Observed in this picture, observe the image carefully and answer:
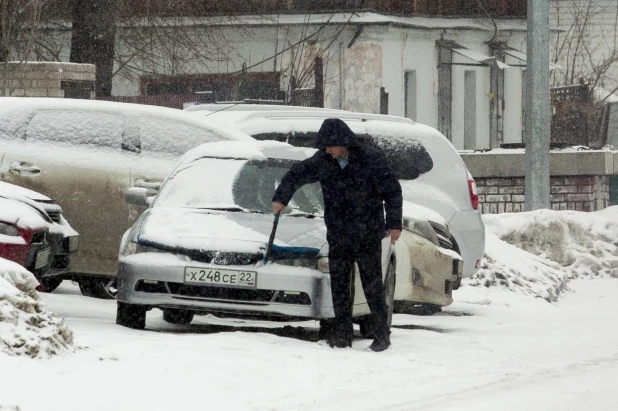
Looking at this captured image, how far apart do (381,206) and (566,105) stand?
31.4 metres

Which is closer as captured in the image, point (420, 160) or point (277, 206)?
point (277, 206)

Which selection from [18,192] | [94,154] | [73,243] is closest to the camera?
[18,192]

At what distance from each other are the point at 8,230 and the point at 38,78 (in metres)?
10.9

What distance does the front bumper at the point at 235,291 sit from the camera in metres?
10.6

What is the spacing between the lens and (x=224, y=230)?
35.6ft

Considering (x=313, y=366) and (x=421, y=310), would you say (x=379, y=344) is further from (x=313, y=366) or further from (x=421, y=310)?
(x=421, y=310)

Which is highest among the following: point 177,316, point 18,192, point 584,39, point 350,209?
point 584,39

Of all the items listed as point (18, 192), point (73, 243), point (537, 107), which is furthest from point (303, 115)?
point (537, 107)

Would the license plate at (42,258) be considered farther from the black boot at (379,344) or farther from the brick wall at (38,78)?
the brick wall at (38,78)

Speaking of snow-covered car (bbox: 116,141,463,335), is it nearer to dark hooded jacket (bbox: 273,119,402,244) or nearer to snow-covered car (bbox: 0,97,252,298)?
dark hooded jacket (bbox: 273,119,402,244)

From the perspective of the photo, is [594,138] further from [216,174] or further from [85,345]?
[85,345]

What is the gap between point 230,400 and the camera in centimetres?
805

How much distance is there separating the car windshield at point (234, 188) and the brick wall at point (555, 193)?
10.6m

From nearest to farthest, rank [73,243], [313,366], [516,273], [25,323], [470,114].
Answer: [25,323], [313,366], [73,243], [516,273], [470,114]
